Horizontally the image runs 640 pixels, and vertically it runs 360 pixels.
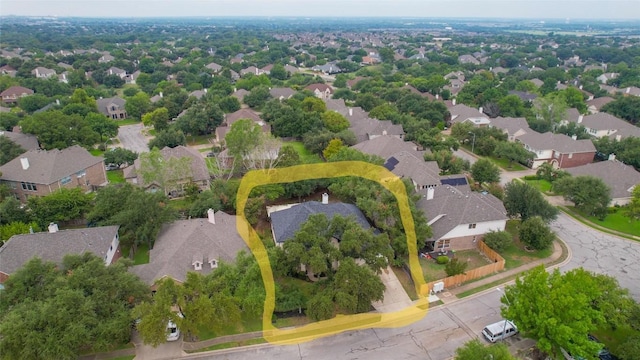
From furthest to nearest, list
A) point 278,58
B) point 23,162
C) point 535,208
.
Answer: point 278,58 → point 23,162 → point 535,208

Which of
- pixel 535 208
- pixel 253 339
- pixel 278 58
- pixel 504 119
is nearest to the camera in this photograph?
pixel 253 339

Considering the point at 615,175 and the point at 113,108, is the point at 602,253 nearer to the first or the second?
the point at 615,175

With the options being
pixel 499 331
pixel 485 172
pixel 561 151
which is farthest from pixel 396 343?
pixel 561 151

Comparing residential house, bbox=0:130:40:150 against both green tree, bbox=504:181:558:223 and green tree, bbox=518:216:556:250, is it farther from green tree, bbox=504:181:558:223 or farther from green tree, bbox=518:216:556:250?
green tree, bbox=518:216:556:250

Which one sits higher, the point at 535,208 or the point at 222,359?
the point at 535,208

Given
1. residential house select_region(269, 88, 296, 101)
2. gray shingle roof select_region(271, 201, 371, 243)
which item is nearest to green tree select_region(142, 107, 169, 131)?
residential house select_region(269, 88, 296, 101)

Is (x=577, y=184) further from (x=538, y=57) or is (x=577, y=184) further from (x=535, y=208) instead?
(x=538, y=57)

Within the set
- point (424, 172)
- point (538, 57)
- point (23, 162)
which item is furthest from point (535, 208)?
point (538, 57)
